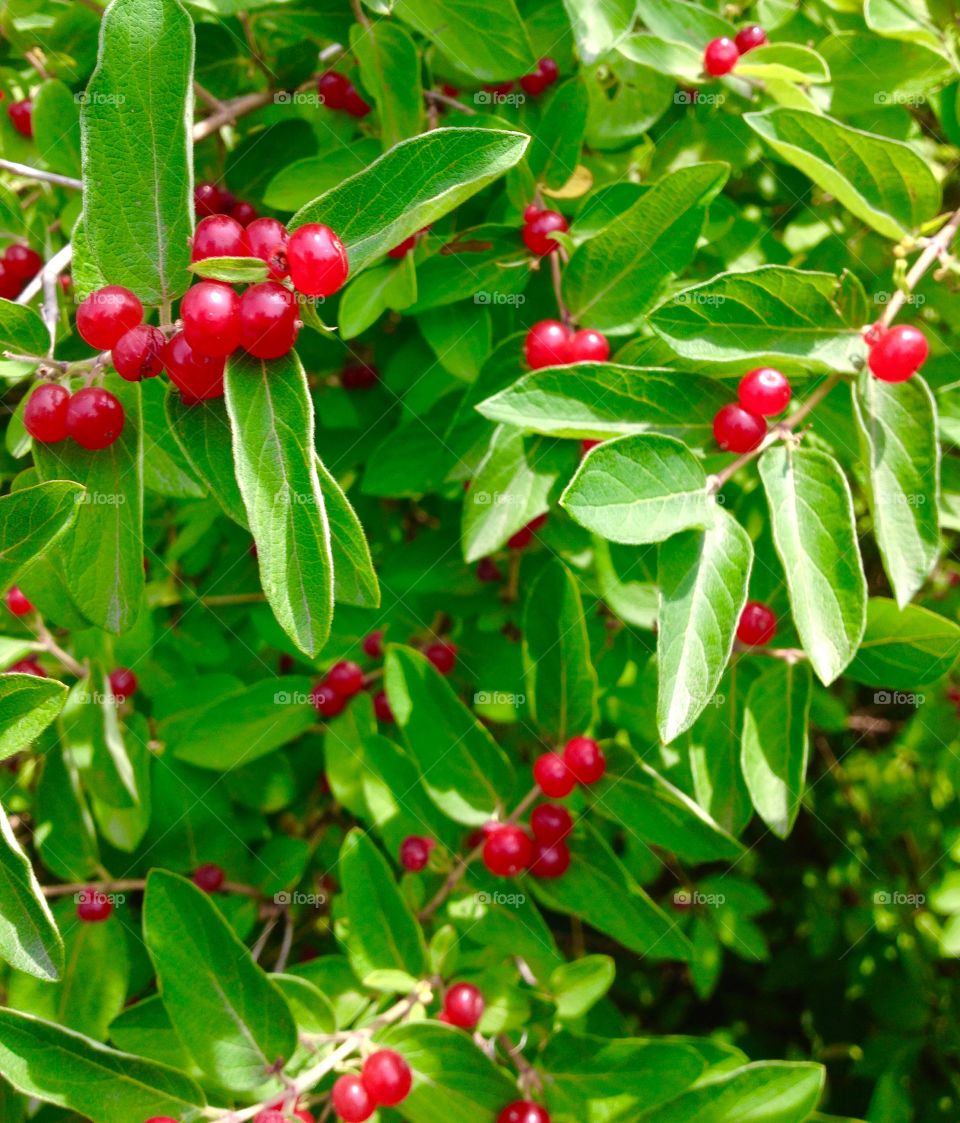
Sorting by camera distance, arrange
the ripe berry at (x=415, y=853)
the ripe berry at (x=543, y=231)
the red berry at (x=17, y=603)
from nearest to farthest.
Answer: the ripe berry at (x=543, y=231) < the ripe berry at (x=415, y=853) < the red berry at (x=17, y=603)

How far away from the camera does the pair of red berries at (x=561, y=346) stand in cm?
183

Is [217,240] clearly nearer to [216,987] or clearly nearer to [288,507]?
[288,507]

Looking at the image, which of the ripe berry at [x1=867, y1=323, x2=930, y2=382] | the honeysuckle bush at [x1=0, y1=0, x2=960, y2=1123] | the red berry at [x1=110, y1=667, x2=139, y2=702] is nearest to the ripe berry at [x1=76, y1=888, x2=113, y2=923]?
the honeysuckle bush at [x1=0, y1=0, x2=960, y2=1123]

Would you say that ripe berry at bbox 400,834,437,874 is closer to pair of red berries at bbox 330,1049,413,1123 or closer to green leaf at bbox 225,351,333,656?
pair of red berries at bbox 330,1049,413,1123

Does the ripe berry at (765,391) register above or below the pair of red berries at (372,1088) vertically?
above

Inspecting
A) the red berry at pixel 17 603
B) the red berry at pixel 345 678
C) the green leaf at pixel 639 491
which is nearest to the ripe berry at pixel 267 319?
the green leaf at pixel 639 491

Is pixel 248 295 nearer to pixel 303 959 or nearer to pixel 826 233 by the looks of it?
pixel 826 233

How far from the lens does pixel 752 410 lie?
1688 mm

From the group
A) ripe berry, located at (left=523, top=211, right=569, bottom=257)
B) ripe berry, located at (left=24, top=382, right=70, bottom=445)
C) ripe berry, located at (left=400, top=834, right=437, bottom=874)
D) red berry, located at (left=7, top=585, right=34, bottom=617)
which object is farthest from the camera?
red berry, located at (left=7, top=585, right=34, bottom=617)

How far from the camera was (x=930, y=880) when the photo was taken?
3.11 meters

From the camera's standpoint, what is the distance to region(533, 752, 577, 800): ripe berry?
198 centimetres

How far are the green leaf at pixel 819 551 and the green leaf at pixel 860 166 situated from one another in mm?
463

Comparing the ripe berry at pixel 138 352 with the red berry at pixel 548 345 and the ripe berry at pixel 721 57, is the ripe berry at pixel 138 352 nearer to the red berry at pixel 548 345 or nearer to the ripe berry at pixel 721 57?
the red berry at pixel 548 345

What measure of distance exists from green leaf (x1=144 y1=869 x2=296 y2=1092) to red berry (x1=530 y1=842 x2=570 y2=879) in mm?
560
